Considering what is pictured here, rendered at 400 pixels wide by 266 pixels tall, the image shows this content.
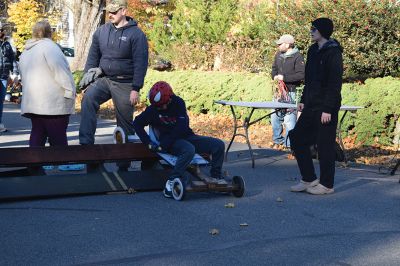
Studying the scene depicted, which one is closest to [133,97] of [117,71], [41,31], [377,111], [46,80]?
[117,71]

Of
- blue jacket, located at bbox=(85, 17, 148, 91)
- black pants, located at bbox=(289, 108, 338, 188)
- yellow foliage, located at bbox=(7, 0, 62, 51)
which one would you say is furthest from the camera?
yellow foliage, located at bbox=(7, 0, 62, 51)

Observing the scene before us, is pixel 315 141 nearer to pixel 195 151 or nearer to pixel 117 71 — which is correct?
pixel 195 151

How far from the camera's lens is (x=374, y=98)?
46.7 ft

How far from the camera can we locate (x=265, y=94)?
17.9 m

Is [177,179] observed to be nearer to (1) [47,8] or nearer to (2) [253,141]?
(2) [253,141]

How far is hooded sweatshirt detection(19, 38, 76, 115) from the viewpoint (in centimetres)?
1013

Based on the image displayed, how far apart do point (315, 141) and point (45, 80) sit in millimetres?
3136

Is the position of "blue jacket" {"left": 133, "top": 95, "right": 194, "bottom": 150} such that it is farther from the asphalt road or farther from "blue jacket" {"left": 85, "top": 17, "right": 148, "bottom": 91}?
"blue jacket" {"left": 85, "top": 17, "right": 148, "bottom": 91}

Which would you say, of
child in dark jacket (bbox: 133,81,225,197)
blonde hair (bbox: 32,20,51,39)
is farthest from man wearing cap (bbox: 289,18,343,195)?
blonde hair (bbox: 32,20,51,39)

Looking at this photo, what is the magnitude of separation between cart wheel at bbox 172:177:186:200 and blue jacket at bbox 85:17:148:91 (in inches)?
67.9

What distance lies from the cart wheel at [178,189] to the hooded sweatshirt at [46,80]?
1946mm

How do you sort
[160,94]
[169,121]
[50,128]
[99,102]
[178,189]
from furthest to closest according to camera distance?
1. [99,102]
2. [50,128]
3. [169,121]
4. [160,94]
5. [178,189]

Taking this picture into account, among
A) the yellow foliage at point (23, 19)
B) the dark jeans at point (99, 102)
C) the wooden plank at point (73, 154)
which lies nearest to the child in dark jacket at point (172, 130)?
the wooden plank at point (73, 154)

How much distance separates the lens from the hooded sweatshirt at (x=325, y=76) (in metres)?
9.23
